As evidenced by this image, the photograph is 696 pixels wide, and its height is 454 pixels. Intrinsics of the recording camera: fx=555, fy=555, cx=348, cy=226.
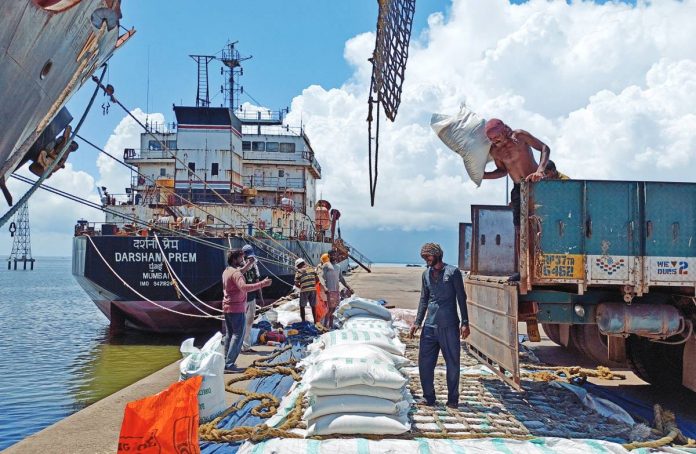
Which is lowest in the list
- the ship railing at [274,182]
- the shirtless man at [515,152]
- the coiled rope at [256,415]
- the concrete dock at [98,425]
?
the concrete dock at [98,425]

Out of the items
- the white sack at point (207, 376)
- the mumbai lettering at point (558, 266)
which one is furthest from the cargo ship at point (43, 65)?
the mumbai lettering at point (558, 266)

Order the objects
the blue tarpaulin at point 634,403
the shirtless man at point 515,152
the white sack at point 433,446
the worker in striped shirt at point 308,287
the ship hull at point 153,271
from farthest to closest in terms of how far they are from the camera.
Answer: the ship hull at point 153,271 → the worker in striped shirt at point 308,287 → the shirtless man at point 515,152 → the blue tarpaulin at point 634,403 → the white sack at point 433,446

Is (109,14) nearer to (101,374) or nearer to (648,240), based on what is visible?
(648,240)

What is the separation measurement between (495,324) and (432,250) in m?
0.96

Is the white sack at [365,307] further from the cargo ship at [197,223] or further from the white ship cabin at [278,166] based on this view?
the white ship cabin at [278,166]

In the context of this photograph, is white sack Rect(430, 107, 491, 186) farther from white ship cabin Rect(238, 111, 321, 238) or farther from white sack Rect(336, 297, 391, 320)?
white ship cabin Rect(238, 111, 321, 238)

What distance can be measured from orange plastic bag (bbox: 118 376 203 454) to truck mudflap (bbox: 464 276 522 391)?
8.47ft

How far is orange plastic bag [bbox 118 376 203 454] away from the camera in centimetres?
323

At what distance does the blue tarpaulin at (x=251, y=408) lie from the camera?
12.6 feet

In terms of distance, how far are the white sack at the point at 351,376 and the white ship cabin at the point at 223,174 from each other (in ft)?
38.3

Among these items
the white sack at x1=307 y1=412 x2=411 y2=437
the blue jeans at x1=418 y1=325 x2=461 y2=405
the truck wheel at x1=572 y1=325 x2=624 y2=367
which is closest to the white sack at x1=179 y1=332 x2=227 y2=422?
the white sack at x1=307 y1=412 x2=411 y2=437

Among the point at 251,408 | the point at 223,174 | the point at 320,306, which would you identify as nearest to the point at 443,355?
the point at 251,408

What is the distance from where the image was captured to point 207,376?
4.45 m

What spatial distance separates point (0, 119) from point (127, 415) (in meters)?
2.29
